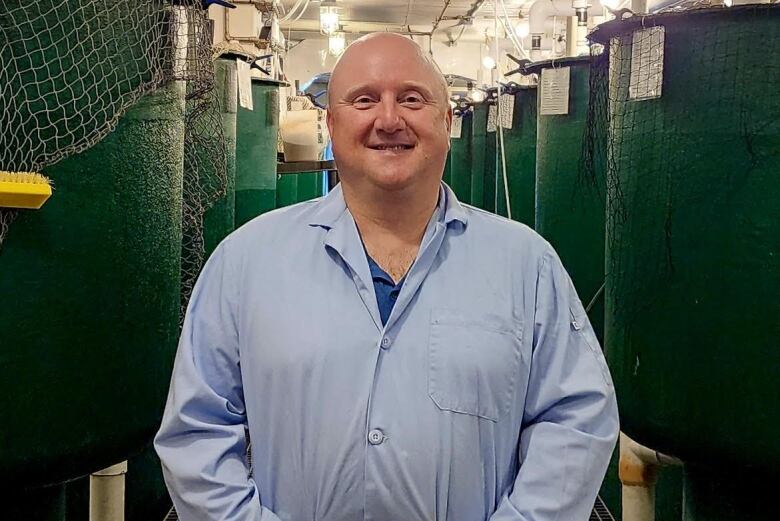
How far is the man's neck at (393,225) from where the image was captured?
131 centimetres

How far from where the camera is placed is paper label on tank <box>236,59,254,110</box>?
289 cm

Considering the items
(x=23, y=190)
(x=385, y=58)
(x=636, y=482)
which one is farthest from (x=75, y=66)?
(x=636, y=482)

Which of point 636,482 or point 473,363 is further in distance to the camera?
point 636,482

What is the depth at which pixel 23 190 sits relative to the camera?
132cm

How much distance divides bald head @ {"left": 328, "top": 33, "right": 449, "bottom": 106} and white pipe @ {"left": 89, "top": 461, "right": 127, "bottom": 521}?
1228 mm

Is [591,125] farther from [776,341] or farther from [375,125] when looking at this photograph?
[375,125]

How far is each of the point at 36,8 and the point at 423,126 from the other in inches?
28.2

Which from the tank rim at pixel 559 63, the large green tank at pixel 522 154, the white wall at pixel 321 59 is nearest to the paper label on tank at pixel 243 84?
the tank rim at pixel 559 63

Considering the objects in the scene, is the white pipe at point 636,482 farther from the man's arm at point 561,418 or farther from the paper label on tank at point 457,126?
the paper label on tank at point 457,126

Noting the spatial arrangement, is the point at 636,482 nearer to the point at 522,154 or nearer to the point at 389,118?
the point at 389,118

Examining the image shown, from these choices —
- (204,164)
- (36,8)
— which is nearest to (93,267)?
(36,8)

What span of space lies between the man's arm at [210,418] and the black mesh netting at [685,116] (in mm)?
958

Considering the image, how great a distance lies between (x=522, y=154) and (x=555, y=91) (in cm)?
83

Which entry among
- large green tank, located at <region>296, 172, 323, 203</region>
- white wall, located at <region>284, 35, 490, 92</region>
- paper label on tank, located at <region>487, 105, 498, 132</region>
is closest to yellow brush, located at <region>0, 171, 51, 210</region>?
paper label on tank, located at <region>487, 105, 498, 132</region>
